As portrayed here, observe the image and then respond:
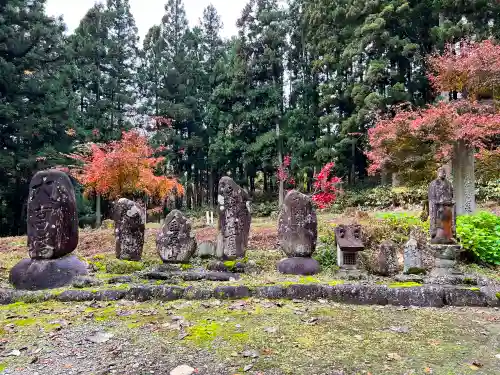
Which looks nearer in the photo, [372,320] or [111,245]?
[372,320]

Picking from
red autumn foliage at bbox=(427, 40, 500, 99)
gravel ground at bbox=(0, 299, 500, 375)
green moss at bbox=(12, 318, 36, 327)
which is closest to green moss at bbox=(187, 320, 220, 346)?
gravel ground at bbox=(0, 299, 500, 375)

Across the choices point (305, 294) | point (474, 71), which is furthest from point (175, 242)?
point (474, 71)

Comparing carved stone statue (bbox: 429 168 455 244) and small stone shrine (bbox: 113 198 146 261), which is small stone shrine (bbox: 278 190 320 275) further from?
small stone shrine (bbox: 113 198 146 261)

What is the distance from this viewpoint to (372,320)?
4430 millimetres

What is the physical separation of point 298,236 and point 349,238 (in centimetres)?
106

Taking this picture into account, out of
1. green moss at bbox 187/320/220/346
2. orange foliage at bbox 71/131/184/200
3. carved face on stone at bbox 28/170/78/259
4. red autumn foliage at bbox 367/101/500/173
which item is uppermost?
red autumn foliage at bbox 367/101/500/173

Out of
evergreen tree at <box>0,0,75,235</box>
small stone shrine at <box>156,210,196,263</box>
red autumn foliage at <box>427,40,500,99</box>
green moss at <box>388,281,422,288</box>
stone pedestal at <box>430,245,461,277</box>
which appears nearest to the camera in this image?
green moss at <box>388,281,422,288</box>

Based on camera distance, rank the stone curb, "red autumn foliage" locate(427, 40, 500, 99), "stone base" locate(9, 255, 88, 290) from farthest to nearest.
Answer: "red autumn foliage" locate(427, 40, 500, 99)
"stone base" locate(9, 255, 88, 290)
the stone curb

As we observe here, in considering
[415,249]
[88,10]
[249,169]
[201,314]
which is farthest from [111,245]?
[88,10]

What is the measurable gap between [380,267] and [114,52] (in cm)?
2401

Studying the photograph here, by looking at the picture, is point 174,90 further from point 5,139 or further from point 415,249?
point 415,249

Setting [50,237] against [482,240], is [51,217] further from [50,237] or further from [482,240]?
[482,240]

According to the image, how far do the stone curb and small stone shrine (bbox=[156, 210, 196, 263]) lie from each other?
1.49 m

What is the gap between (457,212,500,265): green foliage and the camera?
24.9 ft
